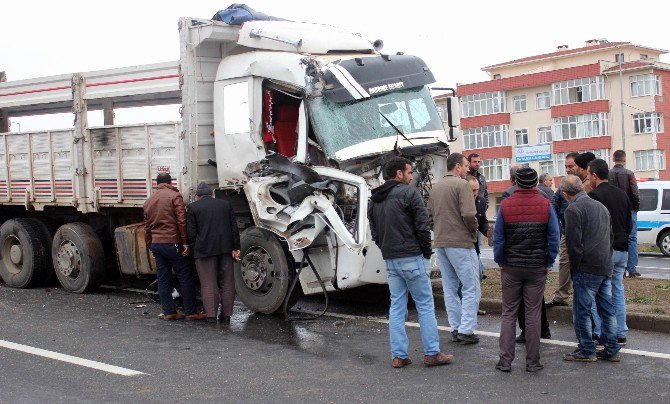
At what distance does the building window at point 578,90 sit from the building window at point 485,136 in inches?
237

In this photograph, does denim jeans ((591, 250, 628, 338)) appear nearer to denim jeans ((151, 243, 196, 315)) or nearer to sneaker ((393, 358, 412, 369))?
sneaker ((393, 358, 412, 369))

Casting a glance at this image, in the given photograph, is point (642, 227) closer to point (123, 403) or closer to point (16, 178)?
point (16, 178)

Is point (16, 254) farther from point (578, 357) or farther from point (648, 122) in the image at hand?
point (648, 122)

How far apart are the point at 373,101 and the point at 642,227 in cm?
1350

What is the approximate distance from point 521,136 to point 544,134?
7.97 ft

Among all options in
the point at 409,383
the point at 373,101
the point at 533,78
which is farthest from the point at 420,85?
the point at 533,78

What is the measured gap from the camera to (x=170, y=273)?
1103 cm

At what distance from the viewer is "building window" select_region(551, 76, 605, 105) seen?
228 ft

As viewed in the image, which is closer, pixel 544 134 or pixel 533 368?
pixel 533 368

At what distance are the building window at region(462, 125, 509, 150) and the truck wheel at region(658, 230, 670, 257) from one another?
55634 millimetres

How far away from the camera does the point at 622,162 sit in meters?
13.1

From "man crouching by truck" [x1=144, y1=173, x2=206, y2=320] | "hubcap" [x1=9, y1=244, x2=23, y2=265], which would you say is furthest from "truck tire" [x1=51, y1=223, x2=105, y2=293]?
"man crouching by truck" [x1=144, y1=173, x2=206, y2=320]

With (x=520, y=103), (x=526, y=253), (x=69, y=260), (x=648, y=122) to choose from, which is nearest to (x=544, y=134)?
(x=520, y=103)

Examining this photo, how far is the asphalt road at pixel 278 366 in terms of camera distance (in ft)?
22.6
